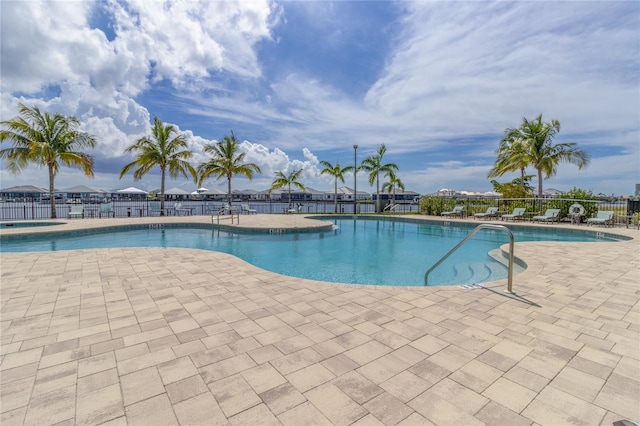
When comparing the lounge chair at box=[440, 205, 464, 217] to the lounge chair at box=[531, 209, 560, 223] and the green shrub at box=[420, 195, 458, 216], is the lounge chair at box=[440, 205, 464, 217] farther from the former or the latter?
the lounge chair at box=[531, 209, 560, 223]

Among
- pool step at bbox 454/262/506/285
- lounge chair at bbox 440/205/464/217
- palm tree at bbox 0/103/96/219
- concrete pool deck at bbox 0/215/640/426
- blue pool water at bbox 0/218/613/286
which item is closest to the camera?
concrete pool deck at bbox 0/215/640/426

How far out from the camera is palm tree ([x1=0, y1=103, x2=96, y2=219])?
40.5 feet

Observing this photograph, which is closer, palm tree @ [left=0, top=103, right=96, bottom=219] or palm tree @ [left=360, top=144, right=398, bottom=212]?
palm tree @ [left=0, top=103, right=96, bottom=219]

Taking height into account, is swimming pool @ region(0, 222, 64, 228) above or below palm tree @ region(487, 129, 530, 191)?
below

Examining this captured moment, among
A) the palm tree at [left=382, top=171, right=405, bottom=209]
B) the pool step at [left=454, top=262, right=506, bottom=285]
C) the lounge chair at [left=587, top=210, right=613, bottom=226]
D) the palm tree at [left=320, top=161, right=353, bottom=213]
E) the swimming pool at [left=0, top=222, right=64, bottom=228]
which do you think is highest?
the palm tree at [left=320, top=161, right=353, bottom=213]

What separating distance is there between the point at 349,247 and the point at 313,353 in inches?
294

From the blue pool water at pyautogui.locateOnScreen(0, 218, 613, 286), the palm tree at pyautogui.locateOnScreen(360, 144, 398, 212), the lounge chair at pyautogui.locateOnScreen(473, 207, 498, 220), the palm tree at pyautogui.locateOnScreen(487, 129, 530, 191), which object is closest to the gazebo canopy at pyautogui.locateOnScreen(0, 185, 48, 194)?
the blue pool water at pyautogui.locateOnScreen(0, 218, 613, 286)

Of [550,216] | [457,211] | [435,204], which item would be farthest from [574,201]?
[435,204]

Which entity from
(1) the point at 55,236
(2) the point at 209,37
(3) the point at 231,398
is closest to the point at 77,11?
(2) the point at 209,37

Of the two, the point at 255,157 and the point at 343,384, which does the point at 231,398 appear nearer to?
the point at 343,384

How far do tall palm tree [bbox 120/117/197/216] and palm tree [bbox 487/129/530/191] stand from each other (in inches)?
773

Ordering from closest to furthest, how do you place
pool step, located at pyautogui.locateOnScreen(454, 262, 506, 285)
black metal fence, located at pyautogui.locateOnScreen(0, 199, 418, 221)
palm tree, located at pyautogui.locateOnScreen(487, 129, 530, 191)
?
pool step, located at pyautogui.locateOnScreen(454, 262, 506, 285)
black metal fence, located at pyautogui.locateOnScreen(0, 199, 418, 221)
palm tree, located at pyautogui.locateOnScreen(487, 129, 530, 191)

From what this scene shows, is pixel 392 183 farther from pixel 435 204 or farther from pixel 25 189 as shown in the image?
pixel 25 189

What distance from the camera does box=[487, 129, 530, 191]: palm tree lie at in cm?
1681
